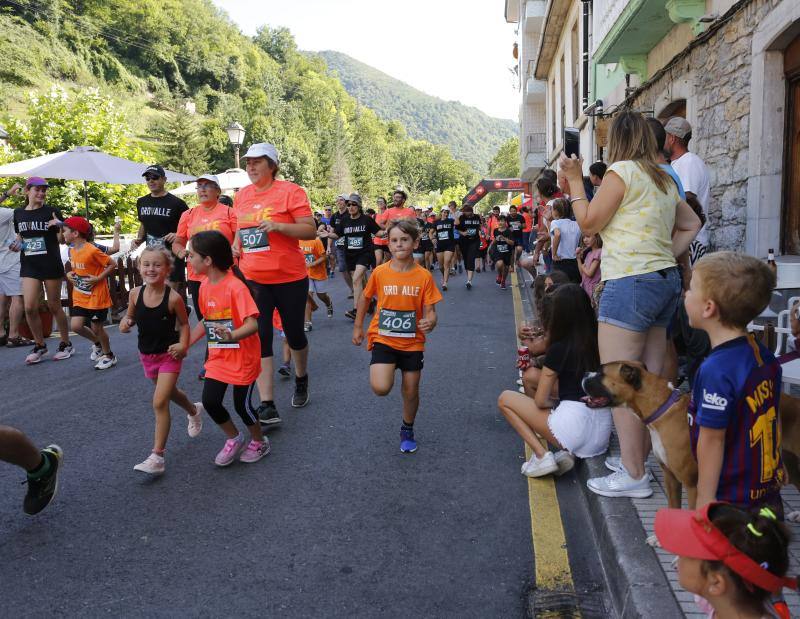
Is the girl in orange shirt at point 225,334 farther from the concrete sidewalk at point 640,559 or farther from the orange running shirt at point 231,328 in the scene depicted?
→ the concrete sidewalk at point 640,559

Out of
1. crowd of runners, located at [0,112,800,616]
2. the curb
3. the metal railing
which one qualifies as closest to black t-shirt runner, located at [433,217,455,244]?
crowd of runners, located at [0,112,800,616]

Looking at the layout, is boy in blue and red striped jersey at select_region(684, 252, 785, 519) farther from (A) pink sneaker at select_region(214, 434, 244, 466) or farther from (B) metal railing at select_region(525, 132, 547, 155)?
(B) metal railing at select_region(525, 132, 547, 155)

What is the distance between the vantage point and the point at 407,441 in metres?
4.59

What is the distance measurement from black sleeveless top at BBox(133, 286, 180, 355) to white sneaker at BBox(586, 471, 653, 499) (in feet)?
9.33

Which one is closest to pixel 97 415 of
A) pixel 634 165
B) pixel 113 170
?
pixel 634 165

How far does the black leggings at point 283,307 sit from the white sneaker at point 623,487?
2732 millimetres

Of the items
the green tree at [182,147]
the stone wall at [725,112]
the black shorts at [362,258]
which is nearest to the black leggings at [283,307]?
the stone wall at [725,112]

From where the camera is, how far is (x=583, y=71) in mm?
18156

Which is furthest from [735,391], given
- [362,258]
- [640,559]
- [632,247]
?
[362,258]

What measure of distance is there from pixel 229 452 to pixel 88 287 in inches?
156

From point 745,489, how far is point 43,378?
6.67m

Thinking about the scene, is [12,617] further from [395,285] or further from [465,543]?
[395,285]

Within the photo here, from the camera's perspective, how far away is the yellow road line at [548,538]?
9.66 ft

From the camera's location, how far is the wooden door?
21.3 ft
